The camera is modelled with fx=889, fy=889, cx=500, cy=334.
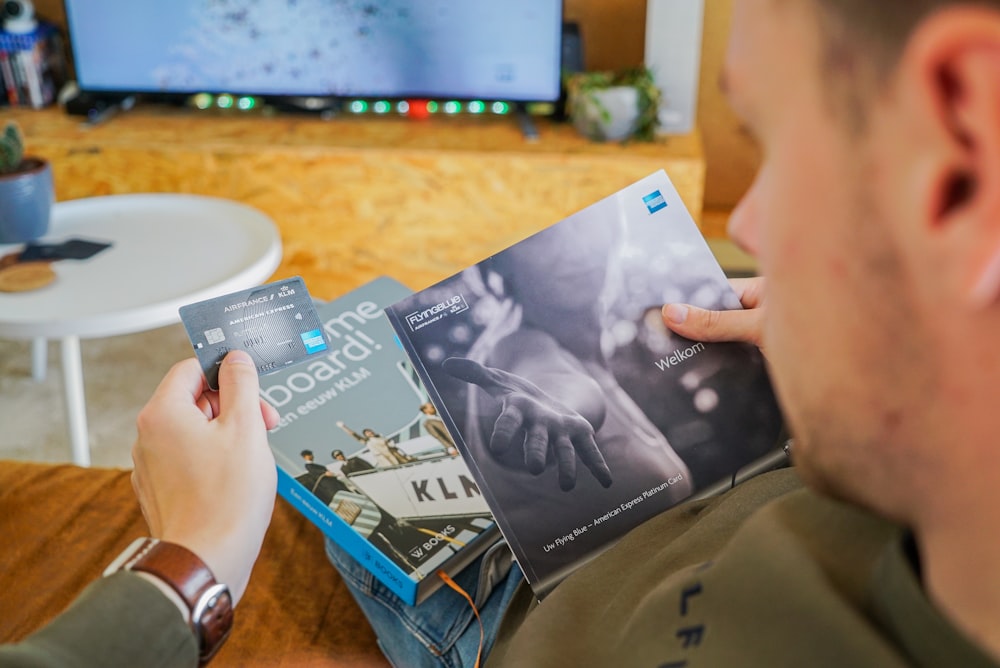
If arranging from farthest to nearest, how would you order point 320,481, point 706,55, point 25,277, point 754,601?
point 706,55
point 25,277
point 320,481
point 754,601

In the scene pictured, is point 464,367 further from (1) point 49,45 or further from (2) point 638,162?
(1) point 49,45

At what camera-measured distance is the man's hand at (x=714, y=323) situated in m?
0.75

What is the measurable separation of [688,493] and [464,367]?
217 mm

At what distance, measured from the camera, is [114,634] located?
539 mm

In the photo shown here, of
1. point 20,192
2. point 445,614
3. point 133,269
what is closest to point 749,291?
point 445,614

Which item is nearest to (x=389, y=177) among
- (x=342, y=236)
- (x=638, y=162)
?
(x=342, y=236)

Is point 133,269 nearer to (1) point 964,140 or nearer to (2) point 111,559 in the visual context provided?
(2) point 111,559

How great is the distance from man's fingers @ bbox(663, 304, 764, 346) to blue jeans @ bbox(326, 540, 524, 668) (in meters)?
0.24

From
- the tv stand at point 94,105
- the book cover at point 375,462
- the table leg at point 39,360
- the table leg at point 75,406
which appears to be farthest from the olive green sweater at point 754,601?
the tv stand at point 94,105

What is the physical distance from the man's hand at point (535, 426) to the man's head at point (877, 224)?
27cm

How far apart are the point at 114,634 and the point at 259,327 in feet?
1.02

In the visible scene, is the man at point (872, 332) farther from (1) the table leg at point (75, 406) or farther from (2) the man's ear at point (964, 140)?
(1) the table leg at point (75, 406)

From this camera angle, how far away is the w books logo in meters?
0.72

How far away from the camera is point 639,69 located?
2201 mm
